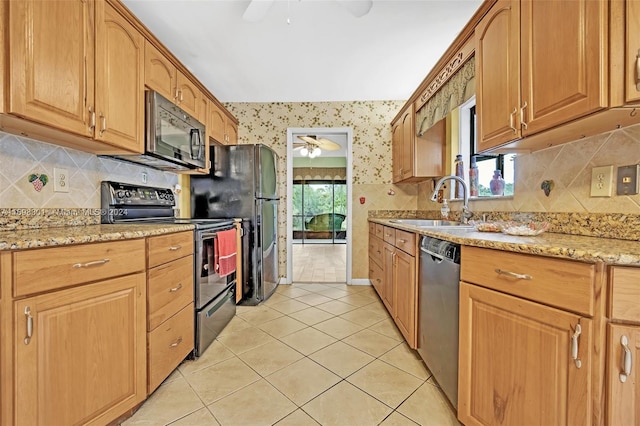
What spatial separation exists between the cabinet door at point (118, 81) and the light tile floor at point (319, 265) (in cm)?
273

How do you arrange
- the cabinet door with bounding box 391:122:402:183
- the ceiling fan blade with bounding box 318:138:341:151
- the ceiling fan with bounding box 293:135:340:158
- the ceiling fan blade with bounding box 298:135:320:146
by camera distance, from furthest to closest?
the ceiling fan blade with bounding box 318:138:341:151 → the ceiling fan with bounding box 293:135:340:158 → the ceiling fan blade with bounding box 298:135:320:146 → the cabinet door with bounding box 391:122:402:183

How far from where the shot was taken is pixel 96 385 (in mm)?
1105

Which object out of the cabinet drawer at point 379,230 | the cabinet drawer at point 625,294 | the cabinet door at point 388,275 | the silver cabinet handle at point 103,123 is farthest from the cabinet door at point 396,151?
the silver cabinet handle at point 103,123

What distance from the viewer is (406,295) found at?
74.4 inches

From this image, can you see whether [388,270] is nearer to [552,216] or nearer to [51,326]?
[552,216]

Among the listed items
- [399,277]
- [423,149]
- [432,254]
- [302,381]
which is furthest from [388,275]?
[423,149]

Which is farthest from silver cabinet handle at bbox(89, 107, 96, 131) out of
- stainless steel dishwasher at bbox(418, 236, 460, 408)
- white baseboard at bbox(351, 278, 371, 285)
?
white baseboard at bbox(351, 278, 371, 285)

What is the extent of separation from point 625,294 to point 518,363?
0.40 meters

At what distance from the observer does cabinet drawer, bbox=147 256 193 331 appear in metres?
1.38

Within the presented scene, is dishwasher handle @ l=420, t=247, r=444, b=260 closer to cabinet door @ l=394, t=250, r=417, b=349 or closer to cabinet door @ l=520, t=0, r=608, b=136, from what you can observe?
cabinet door @ l=394, t=250, r=417, b=349

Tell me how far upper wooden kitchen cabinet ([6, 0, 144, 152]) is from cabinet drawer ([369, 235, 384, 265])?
89.6 inches

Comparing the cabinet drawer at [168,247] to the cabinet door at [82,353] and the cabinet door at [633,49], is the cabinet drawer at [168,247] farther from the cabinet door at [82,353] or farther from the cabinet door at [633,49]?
the cabinet door at [633,49]

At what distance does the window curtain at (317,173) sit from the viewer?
8.00 metres

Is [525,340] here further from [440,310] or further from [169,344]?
[169,344]
